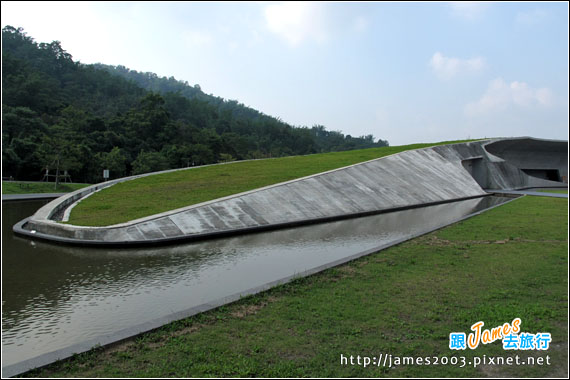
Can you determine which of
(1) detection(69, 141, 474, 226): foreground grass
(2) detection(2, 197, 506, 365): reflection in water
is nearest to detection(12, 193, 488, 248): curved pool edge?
(2) detection(2, 197, 506, 365): reflection in water

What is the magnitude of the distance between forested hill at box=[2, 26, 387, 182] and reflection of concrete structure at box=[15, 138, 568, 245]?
2385 cm

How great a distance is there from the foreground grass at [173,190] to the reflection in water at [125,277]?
8.16 feet

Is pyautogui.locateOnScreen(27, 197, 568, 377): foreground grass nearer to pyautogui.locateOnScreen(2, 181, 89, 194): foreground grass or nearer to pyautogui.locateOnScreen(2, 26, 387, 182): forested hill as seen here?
pyautogui.locateOnScreen(2, 181, 89, 194): foreground grass

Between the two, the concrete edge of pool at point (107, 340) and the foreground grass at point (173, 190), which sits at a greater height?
the foreground grass at point (173, 190)

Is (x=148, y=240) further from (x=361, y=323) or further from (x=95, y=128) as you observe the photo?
(x=95, y=128)

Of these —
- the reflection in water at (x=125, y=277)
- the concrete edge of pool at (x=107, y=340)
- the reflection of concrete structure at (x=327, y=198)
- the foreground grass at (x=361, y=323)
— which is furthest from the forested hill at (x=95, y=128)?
the foreground grass at (x=361, y=323)

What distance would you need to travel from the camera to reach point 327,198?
18.2 m

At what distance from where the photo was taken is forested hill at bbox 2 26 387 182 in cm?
3784

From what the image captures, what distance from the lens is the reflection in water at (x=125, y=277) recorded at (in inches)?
216

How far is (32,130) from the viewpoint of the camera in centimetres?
4178

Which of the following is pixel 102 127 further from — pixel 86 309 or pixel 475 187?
pixel 86 309

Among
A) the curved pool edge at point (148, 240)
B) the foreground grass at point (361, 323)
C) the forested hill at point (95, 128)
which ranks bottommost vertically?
the foreground grass at point (361, 323)

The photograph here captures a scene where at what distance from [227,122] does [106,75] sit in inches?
1391

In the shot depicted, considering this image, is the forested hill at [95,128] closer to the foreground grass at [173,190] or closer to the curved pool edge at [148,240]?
the foreground grass at [173,190]
